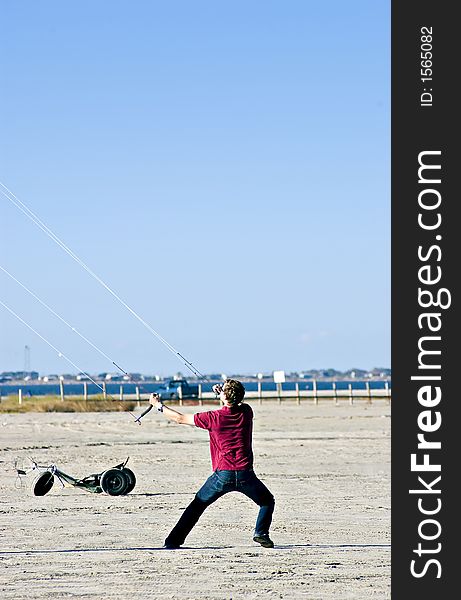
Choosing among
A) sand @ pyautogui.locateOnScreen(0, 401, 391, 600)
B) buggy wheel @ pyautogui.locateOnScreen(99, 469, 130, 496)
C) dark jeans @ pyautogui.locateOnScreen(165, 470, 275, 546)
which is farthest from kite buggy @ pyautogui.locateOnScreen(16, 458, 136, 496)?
dark jeans @ pyautogui.locateOnScreen(165, 470, 275, 546)

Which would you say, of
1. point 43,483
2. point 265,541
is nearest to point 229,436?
point 265,541

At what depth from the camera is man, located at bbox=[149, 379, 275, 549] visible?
1257cm

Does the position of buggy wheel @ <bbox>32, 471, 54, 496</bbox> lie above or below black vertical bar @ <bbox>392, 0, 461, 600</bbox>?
below

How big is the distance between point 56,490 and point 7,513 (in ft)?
8.20

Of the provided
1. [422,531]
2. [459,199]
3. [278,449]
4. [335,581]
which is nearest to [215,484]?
[335,581]

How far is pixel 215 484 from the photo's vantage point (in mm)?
12586

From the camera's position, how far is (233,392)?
12633mm

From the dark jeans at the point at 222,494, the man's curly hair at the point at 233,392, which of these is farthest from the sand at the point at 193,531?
the man's curly hair at the point at 233,392

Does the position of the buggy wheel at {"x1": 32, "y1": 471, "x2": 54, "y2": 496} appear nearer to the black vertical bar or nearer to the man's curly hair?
the man's curly hair

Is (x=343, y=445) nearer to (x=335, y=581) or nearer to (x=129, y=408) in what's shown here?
(x=335, y=581)

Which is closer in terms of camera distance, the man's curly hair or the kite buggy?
the man's curly hair

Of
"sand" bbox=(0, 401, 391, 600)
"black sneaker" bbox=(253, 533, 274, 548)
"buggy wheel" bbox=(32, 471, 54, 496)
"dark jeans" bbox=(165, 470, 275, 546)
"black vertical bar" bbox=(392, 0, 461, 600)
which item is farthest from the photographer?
"buggy wheel" bbox=(32, 471, 54, 496)

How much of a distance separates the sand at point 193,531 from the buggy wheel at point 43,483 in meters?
0.15

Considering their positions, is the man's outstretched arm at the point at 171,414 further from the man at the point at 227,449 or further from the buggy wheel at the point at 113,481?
the buggy wheel at the point at 113,481
